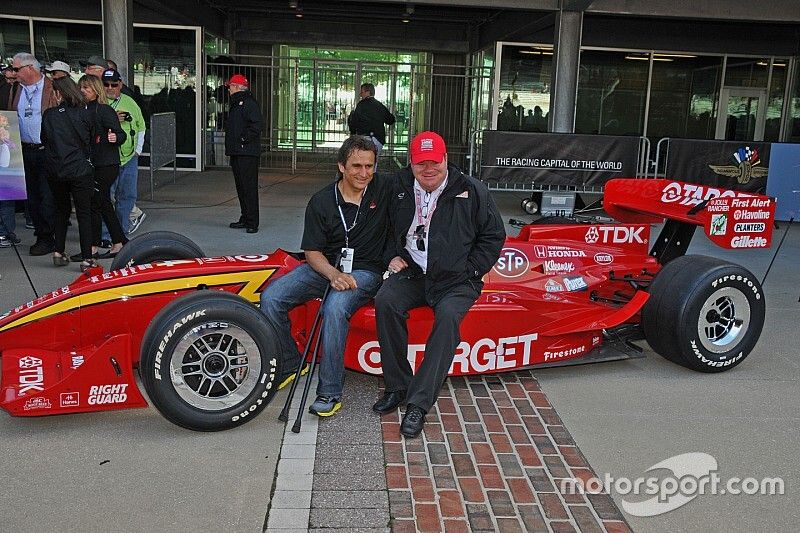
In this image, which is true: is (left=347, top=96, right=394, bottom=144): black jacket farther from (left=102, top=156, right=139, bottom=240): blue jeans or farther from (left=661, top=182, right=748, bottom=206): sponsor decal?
(left=661, top=182, right=748, bottom=206): sponsor decal

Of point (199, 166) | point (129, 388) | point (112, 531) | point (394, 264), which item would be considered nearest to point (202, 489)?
point (112, 531)

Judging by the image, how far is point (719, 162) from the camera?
11930 mm

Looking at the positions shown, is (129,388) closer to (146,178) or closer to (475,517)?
(475,517)

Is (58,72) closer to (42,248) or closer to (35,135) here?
(35,135)

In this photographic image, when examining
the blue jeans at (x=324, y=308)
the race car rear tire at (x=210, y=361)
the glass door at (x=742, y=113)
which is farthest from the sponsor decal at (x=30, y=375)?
the glass door at (x=742, y=113)

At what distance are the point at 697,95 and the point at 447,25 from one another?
6904 mm

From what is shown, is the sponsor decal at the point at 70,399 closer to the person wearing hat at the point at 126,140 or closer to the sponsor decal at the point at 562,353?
the sponsor decal at the point at 562,353

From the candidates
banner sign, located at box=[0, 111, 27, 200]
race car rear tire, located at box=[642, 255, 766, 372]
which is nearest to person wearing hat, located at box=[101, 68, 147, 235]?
banner sign, located at box=[0, 111, 27, 200]

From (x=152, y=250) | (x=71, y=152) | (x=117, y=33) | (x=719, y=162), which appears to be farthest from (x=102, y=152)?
(x=719, y=162)

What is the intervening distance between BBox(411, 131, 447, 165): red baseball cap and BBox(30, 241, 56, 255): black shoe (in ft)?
17.0

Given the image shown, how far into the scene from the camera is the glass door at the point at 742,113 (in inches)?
755

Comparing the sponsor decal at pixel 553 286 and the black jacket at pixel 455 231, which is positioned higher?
the black jacket at pixel 455 231

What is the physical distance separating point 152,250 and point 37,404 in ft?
5.59

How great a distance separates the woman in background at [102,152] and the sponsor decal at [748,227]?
554cm
